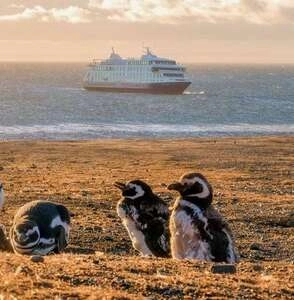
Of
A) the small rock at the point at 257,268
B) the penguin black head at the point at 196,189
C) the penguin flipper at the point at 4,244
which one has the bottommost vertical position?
the penguin flipper at the point at 4,244

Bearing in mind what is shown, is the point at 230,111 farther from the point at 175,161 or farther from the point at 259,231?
the point at 259,231

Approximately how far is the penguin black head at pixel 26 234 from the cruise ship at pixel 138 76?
4831 inches

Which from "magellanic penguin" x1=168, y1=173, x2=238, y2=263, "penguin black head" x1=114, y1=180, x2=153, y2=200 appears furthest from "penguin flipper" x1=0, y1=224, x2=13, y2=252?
"magellanic penguin" x1=168, y1=173, x2=238, y2=263

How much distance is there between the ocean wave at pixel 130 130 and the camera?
6688 cm

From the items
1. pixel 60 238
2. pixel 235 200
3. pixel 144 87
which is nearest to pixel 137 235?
pixel 60 238

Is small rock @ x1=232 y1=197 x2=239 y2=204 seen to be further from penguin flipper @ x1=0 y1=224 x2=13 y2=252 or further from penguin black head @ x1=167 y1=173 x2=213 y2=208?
penguin black head @ x1=167 y1=173 x2=213 y2=208

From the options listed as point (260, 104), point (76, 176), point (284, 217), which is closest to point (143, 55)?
point (260, 104)

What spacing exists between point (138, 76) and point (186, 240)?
131 m

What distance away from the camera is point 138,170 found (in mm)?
32938

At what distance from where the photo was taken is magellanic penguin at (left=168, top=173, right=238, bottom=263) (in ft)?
36.1

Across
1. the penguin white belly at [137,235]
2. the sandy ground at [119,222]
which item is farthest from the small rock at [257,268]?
the penguin white belly at [137,235]

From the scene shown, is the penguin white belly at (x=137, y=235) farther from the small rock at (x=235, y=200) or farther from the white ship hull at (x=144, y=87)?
the white ship hull at (x=144, y=87)

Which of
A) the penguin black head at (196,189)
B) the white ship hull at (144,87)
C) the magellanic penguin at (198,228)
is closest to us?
the magellanic penguin at (198,228)

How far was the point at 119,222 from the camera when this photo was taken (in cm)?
1850
